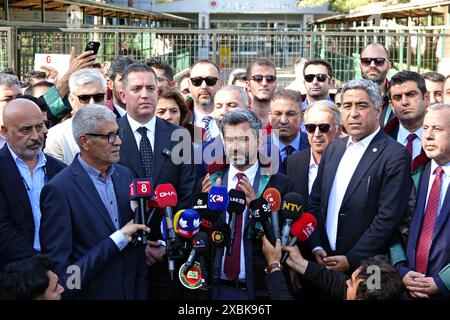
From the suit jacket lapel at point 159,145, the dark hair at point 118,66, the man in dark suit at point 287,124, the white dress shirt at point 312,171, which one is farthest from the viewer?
the dark hair at point 118,66

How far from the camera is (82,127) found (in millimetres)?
4973

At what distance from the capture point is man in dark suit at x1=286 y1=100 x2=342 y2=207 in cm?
610

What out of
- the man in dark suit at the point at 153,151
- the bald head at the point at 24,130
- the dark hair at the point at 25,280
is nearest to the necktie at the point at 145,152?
the man in dark suit at the point at 153,151

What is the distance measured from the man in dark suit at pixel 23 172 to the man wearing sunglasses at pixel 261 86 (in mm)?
3296

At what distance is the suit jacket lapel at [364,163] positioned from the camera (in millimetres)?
5402

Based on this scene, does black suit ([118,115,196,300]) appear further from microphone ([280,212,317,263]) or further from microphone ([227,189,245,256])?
microphone ([280,212,317,263])

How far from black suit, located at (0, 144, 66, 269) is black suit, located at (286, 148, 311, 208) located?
7.16 ft

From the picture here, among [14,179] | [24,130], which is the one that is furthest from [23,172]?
[24,130]

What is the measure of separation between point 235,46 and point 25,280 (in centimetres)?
1080

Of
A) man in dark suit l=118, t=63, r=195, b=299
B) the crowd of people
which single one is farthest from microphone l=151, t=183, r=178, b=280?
man in dark suit l=118, t=63, r=195, b=299

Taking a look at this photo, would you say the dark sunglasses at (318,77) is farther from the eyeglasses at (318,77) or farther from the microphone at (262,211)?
the microphone at (262,211)
